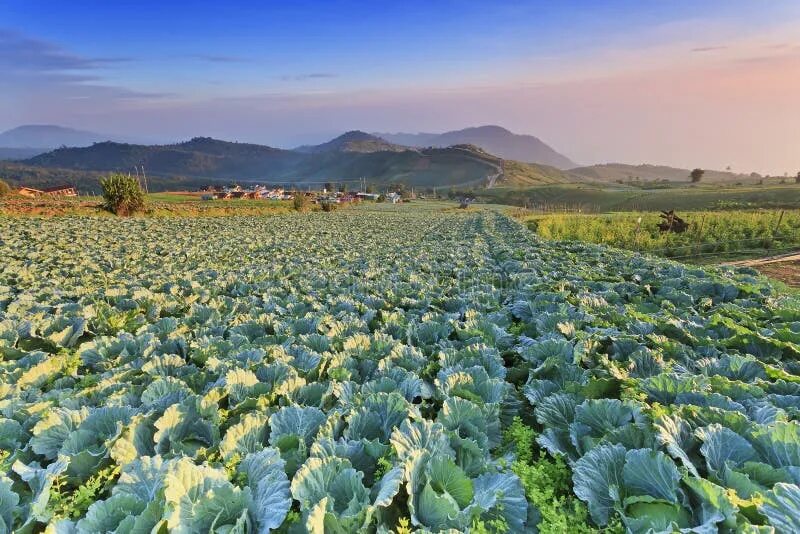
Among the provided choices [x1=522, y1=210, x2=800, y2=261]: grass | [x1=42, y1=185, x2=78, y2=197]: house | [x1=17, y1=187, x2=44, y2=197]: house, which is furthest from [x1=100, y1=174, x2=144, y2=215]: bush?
[x1=42, y1=185, x2=78, y2=197]: house

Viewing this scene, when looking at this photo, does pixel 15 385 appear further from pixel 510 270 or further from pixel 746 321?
pixel 510 270

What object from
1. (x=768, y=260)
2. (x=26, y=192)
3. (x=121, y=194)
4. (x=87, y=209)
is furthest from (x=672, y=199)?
(x=26, y=192)

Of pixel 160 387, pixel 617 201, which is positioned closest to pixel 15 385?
pixel 160 387

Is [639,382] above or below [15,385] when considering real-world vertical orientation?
above

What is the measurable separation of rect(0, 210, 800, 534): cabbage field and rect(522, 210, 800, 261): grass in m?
15.9

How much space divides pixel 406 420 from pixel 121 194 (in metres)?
41.1

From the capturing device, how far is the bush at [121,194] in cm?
3525

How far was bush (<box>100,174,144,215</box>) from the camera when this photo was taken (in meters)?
35.2

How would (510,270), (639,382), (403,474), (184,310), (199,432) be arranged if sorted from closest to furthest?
(403,474) < (199,432) < (639,382) < (184,310) < (510,270)

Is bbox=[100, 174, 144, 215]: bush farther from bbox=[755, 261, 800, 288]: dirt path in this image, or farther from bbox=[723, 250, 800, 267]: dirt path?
bbox=[755, 261, 800, 288]: dirt path

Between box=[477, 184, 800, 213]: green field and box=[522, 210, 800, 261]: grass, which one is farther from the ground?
box=[477, 184, 800, 213]: green field

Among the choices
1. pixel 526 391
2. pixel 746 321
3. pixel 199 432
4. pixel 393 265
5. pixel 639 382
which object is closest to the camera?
pixel 199 432

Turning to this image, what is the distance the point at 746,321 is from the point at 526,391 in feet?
13.4

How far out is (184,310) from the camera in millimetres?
7832
